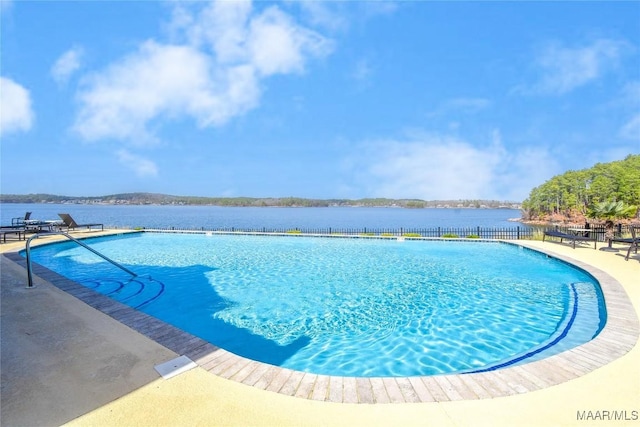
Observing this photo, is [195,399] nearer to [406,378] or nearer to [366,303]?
[406,378]

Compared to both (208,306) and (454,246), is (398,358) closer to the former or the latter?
(208,306)

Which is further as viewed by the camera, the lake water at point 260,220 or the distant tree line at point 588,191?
the lake water at point 260,220

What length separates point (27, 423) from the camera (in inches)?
93.7

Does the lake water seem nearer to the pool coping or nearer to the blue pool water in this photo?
the blue pool water

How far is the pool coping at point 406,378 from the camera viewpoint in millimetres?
2840

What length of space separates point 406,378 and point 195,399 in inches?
83.3

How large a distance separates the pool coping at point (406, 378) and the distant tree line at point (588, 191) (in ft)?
127

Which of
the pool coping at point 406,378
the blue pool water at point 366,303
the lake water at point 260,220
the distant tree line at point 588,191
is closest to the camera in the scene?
the pool coping at point 406,378

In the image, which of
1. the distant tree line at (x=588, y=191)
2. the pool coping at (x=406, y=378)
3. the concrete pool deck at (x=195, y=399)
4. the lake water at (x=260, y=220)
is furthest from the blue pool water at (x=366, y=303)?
the distant tree line at (x=588, y=191)
